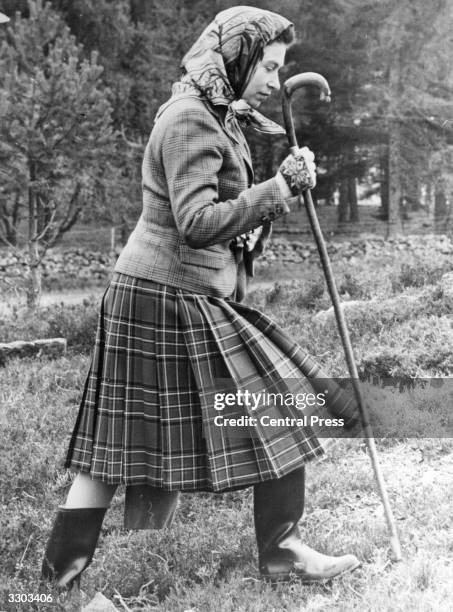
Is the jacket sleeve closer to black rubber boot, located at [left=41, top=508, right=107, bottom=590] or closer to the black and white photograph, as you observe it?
the black and white photograph

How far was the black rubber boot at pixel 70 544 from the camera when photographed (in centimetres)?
227

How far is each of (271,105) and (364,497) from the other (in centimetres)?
692

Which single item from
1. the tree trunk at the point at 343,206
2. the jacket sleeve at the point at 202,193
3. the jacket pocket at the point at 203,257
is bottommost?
the tree trunk at the point at 343,206

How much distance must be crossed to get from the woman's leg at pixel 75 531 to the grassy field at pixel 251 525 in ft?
0.23

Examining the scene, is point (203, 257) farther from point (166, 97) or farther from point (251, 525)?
point (166, 97)

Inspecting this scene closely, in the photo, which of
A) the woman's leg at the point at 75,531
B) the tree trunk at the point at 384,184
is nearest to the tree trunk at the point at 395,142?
the tree trunk at the point at 384,184

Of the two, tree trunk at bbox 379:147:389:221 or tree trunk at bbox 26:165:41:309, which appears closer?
tree trunk at bbox 26:165:41:309

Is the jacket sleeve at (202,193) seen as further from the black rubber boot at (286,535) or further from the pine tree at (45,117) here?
the pine tree at (45,117)

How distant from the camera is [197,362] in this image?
2229mm

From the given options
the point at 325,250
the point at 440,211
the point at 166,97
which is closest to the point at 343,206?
the point at 440,211

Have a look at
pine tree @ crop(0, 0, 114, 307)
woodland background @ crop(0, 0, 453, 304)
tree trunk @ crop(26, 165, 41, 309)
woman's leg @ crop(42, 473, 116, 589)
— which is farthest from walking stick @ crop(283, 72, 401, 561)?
tree trunk @ crop(26, 165, 41, 309)

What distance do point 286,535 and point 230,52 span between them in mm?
1504

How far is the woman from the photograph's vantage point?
214 cm

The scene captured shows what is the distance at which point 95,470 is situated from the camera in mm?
2268
